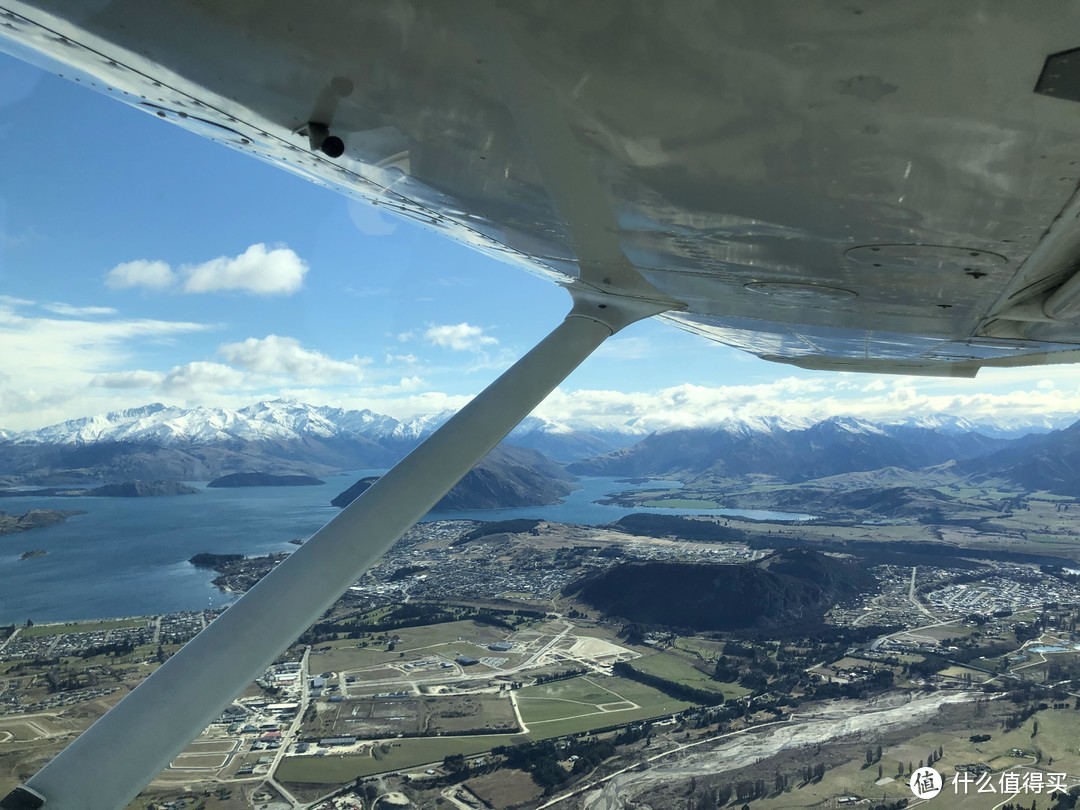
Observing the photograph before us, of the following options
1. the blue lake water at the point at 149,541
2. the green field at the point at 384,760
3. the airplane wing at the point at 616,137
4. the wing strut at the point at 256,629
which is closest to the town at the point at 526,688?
the green field at the point at 384,760

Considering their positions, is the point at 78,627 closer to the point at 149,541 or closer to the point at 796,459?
the point at 149,541

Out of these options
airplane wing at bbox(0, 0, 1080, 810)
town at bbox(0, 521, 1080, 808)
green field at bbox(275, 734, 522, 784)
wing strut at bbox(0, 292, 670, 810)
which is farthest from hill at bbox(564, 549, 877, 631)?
airplane wing at bbox(0, 0, 1080, 810)

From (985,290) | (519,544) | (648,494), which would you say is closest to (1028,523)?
(648,494)

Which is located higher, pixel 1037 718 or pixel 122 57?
pixel 122 57

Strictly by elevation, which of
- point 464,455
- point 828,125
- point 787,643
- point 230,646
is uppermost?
point 828,125

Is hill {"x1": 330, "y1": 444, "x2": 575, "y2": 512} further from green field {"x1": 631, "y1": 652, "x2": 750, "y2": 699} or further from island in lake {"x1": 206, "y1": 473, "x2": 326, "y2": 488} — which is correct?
green field {"x1": 631, "y1": 652, "x2": 750, "y2": 699}

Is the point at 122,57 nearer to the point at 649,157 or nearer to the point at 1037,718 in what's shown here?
the point at 649,157

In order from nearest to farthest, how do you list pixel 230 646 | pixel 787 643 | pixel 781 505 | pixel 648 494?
pixel 230 646 → pixel 787 643 → pixel 781 505 → pixel 648 494

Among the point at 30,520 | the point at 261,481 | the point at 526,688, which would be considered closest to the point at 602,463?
the point at 261,481
